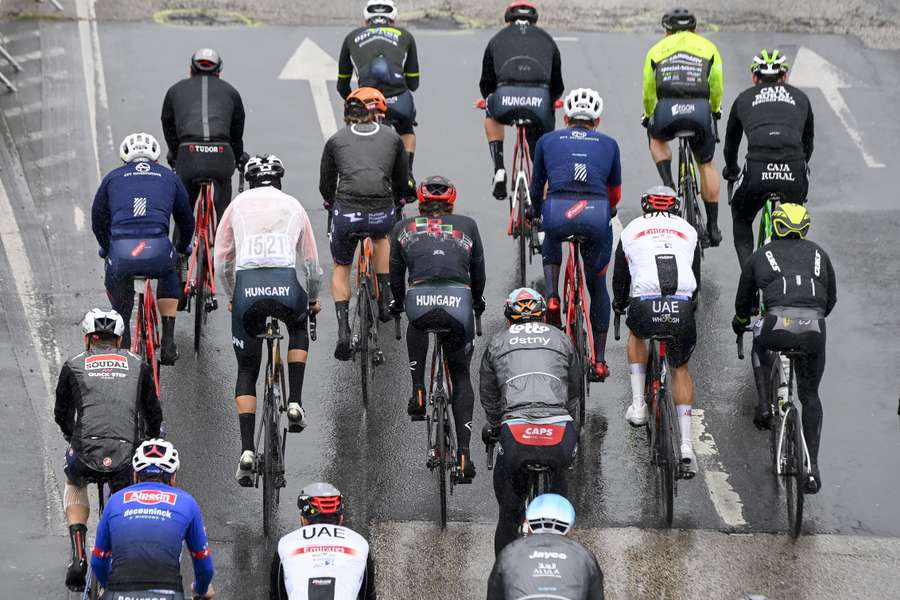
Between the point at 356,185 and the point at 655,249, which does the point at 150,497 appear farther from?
the point at 655,249

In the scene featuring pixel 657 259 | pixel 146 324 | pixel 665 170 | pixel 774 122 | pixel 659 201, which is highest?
pixel 774 122

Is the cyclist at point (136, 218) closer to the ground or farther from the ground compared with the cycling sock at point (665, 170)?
closer to the ground

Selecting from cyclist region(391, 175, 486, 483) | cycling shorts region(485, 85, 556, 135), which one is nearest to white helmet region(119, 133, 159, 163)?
cyclist region(391, 175, 486, 483)

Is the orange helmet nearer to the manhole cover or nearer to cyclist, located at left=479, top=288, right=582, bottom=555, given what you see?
cyclist, located at left=479, top=288, right=582, bottom=555

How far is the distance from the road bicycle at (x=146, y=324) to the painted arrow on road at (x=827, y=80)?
350 inches

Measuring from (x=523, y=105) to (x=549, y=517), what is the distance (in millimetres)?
7117

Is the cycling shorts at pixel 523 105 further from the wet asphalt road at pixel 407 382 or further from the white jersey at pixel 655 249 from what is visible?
the white jersey at pixel 655 249

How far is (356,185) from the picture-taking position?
47.3 ft

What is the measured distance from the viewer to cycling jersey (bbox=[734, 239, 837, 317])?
13.2 m

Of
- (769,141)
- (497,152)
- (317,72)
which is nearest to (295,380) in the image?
(497,152)

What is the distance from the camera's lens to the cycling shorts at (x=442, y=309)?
13.1m

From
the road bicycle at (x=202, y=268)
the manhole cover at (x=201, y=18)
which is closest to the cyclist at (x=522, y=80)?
the road bicycle at (x=202, y=268)

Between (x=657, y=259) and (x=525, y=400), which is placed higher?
(x=657, y=259)

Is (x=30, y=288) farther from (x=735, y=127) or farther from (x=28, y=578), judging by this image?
(x=735, y=127)
